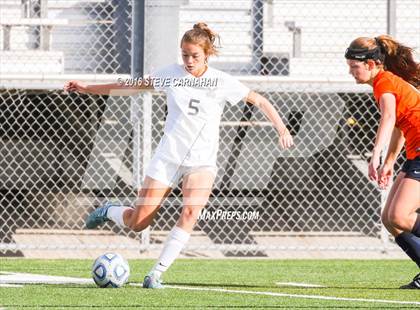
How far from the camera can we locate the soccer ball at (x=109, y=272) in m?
7.76

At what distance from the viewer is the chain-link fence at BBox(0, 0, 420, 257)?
1295 cm

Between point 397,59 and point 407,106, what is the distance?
409mm

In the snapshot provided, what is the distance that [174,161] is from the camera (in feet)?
25.7

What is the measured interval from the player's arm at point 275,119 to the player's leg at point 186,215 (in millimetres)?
579

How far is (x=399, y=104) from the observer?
7.55 metres

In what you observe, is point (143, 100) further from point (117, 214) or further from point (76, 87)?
point (117, 214)

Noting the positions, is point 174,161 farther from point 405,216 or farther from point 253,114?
point 253,114

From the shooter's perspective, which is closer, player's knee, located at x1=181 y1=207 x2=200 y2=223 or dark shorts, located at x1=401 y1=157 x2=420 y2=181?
dark shorts, located at x1=401 y1=157 x2=420 y2=181

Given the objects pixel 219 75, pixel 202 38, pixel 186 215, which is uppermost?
pixel 202 38

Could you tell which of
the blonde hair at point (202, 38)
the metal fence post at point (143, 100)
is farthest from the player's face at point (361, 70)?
the metal fence post at point (143, 100)

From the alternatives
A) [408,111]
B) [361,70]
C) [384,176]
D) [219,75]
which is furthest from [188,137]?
[408,111]

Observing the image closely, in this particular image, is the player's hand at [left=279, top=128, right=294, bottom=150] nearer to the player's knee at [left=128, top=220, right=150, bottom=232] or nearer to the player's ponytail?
the player's ponytail

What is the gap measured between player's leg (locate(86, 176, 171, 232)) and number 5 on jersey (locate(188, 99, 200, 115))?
1.86ft
